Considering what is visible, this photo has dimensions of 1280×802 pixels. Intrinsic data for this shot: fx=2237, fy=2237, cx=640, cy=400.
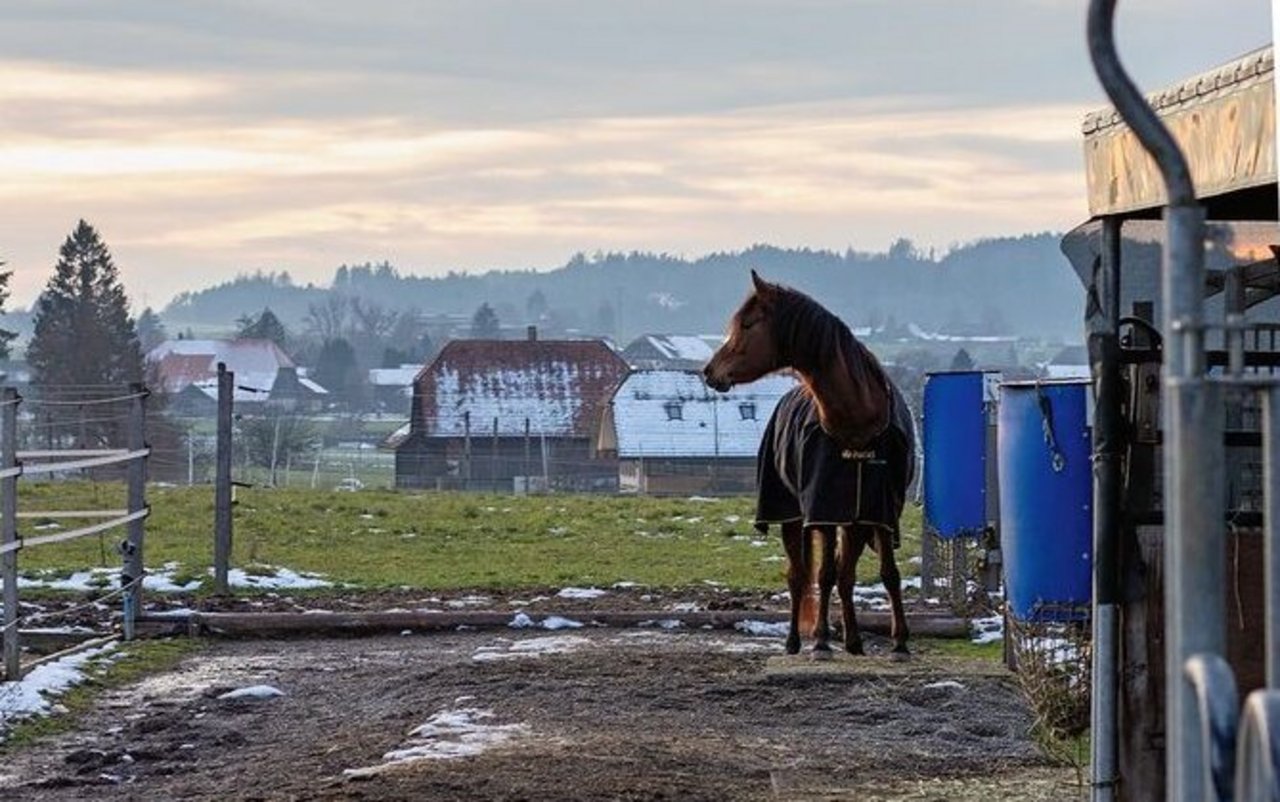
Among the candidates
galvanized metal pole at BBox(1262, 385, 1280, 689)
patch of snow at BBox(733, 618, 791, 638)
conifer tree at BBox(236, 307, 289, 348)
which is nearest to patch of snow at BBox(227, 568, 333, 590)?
patch of snow at BBox(733, 618, 791, 638)

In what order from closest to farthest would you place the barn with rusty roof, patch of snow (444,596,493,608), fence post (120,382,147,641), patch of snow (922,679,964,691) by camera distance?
patch of snow (922,679,964,691)
fence post (120,382,147,641)
patch of snow (444,596,493,608)
the barn with rusty roof

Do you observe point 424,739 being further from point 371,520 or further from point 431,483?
point 431,483

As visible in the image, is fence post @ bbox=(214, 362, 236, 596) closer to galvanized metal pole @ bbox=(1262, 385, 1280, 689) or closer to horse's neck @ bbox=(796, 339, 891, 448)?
horse's neck @ bbox=(796, 339, 891, 448)

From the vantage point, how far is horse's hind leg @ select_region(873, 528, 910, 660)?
1185 centimetres

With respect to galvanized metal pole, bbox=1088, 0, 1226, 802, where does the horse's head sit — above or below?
above

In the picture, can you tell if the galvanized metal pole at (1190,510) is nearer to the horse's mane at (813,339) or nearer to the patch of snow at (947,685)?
the patch of snow at (947,685)

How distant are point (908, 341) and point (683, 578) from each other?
120950mm

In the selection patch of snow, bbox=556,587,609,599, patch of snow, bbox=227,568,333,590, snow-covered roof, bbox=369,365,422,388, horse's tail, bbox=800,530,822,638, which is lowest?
patch of snow, bbox=556,587,609,599

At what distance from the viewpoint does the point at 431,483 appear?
44875mm

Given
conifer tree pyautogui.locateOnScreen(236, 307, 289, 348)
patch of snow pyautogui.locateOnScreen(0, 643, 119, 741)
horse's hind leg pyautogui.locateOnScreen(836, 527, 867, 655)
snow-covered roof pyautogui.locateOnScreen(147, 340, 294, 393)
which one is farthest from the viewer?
conifer tree pyautogui.locateOnScreen(236, 307, 289, 348)

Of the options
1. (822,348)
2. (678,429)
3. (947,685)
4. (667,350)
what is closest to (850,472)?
→ (822,348)

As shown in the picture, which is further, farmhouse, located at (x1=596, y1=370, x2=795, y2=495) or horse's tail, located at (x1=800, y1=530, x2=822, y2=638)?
farmhouse, located at (x1=596, y1=370, x2=795, y2=495)

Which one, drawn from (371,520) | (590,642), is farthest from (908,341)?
(590,642)

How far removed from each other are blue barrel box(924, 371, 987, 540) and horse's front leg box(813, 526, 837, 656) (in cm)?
155
